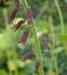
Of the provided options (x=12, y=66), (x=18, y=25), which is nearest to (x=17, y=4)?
(x=18, y=25)

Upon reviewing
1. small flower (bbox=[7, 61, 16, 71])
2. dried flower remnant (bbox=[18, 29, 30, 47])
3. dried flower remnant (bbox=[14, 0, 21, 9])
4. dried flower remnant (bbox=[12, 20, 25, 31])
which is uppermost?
dried flower remnant (bbox=[14, 0, 21, 9])

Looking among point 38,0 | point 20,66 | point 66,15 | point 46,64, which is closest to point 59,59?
point 46,64

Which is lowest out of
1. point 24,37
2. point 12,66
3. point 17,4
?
point 12,66

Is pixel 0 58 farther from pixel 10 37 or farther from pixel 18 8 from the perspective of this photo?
pixel 18 8

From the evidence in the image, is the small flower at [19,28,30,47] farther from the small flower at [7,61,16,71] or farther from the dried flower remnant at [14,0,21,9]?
the small flower at [7,61,16,71]

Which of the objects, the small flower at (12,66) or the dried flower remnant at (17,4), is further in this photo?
the small flower at (12,66)

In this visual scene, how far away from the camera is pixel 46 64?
256 cm

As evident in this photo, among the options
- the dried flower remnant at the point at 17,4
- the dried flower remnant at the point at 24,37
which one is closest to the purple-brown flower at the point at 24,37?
the dried flower remnant at the point at 24,37

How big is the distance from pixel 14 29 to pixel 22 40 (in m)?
0.06

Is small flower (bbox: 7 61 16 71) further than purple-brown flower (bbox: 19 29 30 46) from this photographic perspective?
Yes

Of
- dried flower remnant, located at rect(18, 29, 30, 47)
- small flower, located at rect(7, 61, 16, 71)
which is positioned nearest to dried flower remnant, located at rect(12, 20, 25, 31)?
dried flower remnant, located at rect(18, 29, 30, 47)

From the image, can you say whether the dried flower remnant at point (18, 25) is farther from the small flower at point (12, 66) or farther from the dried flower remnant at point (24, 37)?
the small flower at point (12, 66)

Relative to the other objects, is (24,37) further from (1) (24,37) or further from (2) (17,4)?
(2) (17,4)

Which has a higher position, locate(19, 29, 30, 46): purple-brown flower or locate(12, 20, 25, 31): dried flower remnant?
locate(12, 20, 25, 31): dried flower remnant
